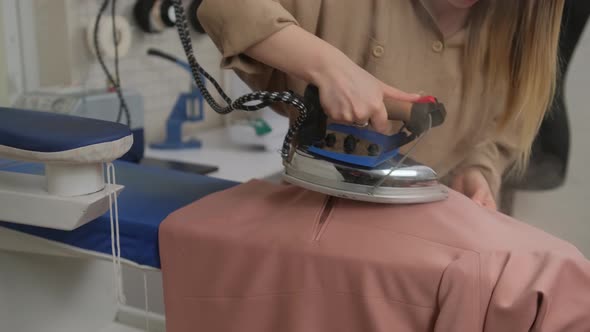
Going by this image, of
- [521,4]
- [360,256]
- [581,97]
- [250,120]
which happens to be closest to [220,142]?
[250,120]

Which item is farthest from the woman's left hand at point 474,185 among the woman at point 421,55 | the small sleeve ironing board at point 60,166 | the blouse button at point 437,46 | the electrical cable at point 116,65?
the electrical cable at point 116,65

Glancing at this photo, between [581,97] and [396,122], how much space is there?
0.97 m

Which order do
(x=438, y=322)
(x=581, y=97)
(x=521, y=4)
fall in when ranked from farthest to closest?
(x=581, y=97), (x=521, y=4), (x=438, y=322)

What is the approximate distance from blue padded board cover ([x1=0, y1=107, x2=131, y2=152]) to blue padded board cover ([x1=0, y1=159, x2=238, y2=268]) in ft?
0.34

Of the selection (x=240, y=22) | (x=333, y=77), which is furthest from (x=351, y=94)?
(x=240, y=22)

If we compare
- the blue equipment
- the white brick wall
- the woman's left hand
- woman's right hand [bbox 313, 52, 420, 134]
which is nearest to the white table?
the blue equipment

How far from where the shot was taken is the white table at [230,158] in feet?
4.50

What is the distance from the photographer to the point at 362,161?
0.60 m

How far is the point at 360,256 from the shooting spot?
0.52m

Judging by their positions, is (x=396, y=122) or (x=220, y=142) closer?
(x=396, y=122)

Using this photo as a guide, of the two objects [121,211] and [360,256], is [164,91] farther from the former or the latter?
[360,256]

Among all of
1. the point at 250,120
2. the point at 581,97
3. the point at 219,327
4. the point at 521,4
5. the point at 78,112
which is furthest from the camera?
the point at 250,120

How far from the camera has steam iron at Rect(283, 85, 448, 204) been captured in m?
0.58

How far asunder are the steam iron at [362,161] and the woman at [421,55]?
2 centimetres
